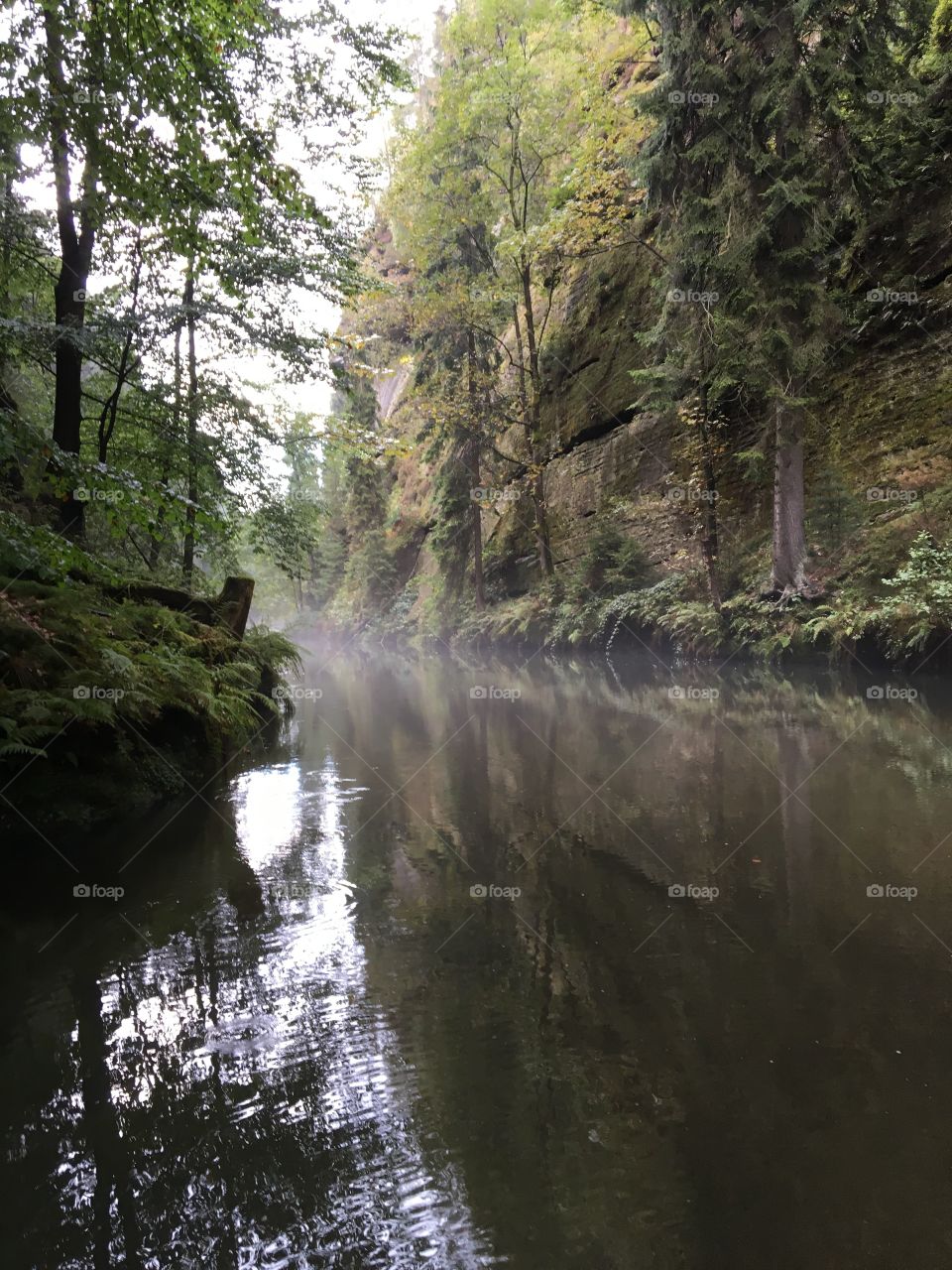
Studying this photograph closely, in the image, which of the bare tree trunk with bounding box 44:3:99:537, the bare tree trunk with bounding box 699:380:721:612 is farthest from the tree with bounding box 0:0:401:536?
the bare tree trunk with bounding box 699:380:721:612

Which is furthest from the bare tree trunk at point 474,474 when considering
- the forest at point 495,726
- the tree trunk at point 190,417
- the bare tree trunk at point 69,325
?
the bare tree trunk at point 69,325

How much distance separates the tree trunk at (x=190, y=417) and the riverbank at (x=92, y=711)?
1.91 m

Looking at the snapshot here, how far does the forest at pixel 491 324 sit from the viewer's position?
475 centimetres

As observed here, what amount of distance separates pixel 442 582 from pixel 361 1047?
84.5 ft

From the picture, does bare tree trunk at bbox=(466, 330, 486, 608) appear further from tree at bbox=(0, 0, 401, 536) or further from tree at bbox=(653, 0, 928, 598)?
tree at bbox=(0, 0, 401, 536)

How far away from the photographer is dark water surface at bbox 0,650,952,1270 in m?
1.87

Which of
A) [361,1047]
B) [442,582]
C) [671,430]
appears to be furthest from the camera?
[442,582]

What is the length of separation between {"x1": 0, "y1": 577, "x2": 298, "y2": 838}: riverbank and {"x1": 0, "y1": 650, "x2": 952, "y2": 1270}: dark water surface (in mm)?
345

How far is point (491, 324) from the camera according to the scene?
2220cm

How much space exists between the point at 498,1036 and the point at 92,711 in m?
3.58

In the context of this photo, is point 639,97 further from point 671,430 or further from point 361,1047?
point 361,1047

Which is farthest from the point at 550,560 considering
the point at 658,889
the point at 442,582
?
the point at 658,889

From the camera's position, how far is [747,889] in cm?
382

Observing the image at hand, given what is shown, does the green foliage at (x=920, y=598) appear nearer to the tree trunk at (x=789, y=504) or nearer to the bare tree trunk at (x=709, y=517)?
the tree trunk at (x=789, y=504)
